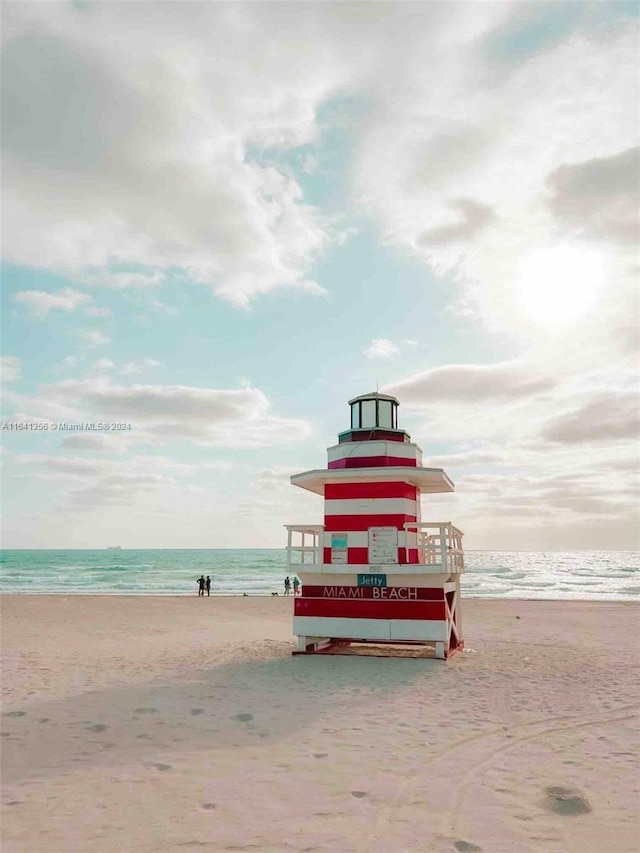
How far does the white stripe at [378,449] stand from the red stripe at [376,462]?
0.19 ft

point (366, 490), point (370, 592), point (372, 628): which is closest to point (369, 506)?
point (366, 490)

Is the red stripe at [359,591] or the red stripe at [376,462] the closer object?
the red stripe at [359,591]

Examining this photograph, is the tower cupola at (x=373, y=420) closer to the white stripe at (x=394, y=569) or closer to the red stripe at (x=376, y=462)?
the red stripe at (x=376, y=462)

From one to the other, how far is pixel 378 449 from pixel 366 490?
102 centimetres

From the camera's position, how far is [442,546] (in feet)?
44.3

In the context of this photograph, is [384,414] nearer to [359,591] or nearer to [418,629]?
[359,591]

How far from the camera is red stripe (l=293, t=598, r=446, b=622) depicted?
13.8 m

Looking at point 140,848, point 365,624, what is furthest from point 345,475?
point 140,848

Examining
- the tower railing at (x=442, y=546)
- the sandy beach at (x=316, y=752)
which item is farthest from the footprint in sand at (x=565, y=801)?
the tower railing at (x=442, y=546)

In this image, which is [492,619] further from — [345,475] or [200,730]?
[200,730]

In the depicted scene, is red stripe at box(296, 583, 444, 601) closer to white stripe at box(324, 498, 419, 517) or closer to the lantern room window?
white stripe at box(324, 498, 419, 517)

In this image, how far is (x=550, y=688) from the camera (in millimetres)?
11414

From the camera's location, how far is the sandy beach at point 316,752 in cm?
554

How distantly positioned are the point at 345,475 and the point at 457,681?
4969mm
